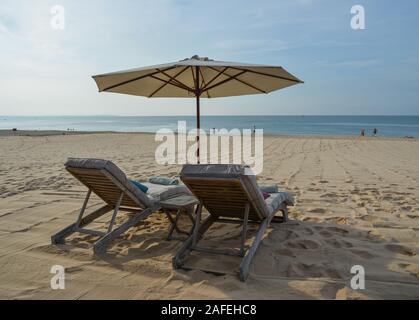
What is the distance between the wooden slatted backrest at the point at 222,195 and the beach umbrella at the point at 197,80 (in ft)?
4.52

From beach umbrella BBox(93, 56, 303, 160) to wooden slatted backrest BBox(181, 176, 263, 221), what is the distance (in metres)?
1.38

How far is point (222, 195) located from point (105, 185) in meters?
1.33

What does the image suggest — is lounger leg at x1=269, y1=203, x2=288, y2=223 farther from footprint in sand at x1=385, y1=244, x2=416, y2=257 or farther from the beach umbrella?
the beach umbrella

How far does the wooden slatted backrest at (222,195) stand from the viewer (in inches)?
117

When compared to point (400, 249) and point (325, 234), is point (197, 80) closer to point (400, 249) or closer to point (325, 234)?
point (325, 234)

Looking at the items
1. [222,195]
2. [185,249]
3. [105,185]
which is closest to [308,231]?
[222,195]

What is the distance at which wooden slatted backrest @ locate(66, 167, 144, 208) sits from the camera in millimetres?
3457

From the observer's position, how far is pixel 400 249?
3371 mm

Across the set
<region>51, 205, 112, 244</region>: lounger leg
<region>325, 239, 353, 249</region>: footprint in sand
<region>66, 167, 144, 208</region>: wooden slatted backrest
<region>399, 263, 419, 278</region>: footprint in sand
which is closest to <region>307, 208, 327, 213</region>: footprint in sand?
<region>325, 239, 353, 249</region>: footprint in sand

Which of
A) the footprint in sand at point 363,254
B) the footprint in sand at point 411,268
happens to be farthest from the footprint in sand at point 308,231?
the footprint in sand at point 411,268

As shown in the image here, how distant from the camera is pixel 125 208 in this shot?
4.02m
